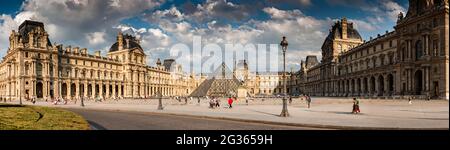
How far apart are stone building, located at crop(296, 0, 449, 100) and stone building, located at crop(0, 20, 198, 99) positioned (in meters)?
47.7

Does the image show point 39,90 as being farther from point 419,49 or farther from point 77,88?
point 419,49

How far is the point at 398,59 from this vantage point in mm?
64938

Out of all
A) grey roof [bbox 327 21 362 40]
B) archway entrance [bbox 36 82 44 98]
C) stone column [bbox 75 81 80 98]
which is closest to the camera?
archway entrance [bbox 36 82 44 98]

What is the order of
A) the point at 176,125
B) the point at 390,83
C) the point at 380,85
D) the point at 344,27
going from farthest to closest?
the point at 344,27
the point at 380,85
the point at 390,83
the point at 176,125

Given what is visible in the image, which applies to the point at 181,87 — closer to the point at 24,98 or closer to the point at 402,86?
the point at 24,98

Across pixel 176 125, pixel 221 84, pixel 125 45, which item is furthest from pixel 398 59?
pixel 125 45

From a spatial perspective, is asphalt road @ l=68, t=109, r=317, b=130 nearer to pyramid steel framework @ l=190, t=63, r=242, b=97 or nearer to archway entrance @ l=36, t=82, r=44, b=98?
pyramid steel framework @ l=190, t=63, r=242, b=97

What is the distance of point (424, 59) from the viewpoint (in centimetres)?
5622

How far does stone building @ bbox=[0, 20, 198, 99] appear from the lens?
78938mm

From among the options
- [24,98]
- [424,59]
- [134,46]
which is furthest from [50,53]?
[424,59]

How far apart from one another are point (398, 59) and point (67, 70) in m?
77.1

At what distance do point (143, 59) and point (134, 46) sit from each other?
17.9 ft

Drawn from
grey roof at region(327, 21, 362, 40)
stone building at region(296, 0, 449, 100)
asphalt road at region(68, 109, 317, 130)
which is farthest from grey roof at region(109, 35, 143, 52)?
asphalt road at region(68, 109, 317, 130)

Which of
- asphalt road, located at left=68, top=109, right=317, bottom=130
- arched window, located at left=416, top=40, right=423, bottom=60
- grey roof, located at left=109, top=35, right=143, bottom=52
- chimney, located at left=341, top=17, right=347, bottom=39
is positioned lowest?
asphalt road, located at left=68, top=109, right=317, bottom=130
